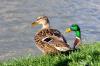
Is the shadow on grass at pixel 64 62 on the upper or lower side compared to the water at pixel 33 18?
upper

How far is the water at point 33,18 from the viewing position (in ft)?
47.8

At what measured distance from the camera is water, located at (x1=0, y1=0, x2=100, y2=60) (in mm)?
14556

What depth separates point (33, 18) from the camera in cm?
1786

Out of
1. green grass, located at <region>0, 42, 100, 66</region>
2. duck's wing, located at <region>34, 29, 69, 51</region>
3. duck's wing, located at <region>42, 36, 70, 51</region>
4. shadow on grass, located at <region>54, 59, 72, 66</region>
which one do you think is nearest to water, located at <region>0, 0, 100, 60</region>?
duck's wing, located at <region>34, 29, 69, 51</region>

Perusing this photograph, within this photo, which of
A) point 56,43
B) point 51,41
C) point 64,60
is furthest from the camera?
point 51,41

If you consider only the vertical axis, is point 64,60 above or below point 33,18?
above

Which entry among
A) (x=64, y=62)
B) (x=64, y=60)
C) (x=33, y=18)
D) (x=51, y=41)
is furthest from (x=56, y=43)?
(x=33, y=18)

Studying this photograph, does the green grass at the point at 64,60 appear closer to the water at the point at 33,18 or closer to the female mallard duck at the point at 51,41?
the female mallard duck at the point at 51,41

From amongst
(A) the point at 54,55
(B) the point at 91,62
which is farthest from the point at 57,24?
(B) the point at 91,62

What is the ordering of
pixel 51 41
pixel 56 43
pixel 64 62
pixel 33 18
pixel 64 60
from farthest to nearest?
1. pixel 33 18
2. pixel 51 41
3. pixel 56 43
4. pixel 64 60
5. pixel 64 62

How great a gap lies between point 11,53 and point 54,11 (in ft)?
19.2

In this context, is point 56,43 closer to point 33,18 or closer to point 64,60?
point 64,60

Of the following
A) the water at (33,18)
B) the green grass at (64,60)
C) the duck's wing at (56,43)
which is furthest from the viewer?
the water at (33,18)

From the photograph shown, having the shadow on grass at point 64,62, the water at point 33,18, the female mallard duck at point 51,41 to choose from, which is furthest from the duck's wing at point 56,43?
the water at point 33,18
